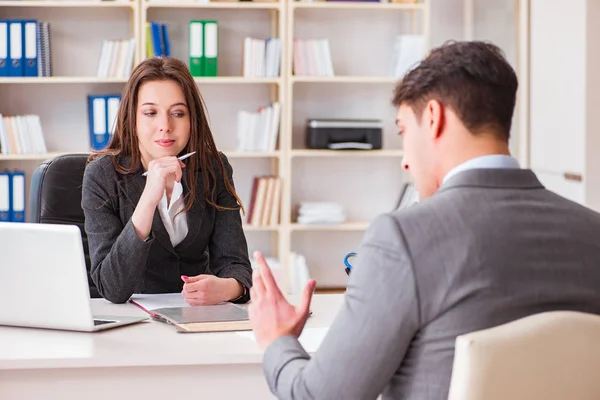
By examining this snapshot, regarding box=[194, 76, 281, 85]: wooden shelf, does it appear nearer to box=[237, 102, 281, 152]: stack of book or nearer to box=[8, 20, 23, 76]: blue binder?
box=[237, 102, 281, 152]: stack of book

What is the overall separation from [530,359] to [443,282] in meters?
0.14

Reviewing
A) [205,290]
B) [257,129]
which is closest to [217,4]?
[257,129]

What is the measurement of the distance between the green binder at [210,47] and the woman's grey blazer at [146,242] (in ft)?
7.78

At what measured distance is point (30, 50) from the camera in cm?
473

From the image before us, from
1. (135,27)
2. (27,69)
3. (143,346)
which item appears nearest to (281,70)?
(135,27)

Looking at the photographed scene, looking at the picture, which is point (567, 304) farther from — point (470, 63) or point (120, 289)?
point (120, 289)

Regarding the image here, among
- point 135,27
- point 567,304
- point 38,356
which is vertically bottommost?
point 38,356

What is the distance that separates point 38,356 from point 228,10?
12.0ft

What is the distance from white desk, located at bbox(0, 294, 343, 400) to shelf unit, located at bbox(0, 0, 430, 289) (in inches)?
123

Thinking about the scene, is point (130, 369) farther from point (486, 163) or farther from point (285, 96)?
point (285, 96)

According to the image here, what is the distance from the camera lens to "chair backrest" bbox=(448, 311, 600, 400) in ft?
3.62

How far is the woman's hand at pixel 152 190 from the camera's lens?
7.29 ft

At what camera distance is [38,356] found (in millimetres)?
1666

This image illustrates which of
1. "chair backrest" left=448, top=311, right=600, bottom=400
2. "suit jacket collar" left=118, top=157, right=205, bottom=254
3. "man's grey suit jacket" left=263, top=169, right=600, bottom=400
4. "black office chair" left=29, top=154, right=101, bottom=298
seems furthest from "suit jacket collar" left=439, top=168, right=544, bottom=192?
"black office chair" left=29, top=154, right=101, bottom=298
